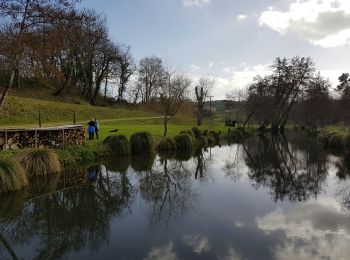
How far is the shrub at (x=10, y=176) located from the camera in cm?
1427

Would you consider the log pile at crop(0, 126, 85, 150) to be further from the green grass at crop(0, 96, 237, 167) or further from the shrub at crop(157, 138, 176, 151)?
the shrub at crop(157, 138, 176, 151)

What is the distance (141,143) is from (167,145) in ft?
12.2

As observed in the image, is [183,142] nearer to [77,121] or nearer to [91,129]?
[91,129]

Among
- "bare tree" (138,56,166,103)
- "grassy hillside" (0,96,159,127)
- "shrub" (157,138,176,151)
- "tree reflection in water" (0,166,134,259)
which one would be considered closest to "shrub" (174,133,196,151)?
"shrub" (157,138,176,151)

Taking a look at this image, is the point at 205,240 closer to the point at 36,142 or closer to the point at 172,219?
the point at 172,219

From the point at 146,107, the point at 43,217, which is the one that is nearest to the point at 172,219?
the point at 43,217

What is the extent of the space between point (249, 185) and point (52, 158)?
8.86 metres

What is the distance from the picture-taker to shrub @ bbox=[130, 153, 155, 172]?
72.9ft

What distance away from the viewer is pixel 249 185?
17609 mm

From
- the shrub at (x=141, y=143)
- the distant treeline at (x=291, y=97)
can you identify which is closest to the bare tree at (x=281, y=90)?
the distant treeline at (x=291, y=97)

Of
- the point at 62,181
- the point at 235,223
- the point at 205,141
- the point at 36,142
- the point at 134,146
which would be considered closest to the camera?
the point at 235,223

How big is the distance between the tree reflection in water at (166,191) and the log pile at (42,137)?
17.7 ft

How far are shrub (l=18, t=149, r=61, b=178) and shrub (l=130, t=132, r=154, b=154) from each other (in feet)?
33.2

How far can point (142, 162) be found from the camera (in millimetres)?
24469
